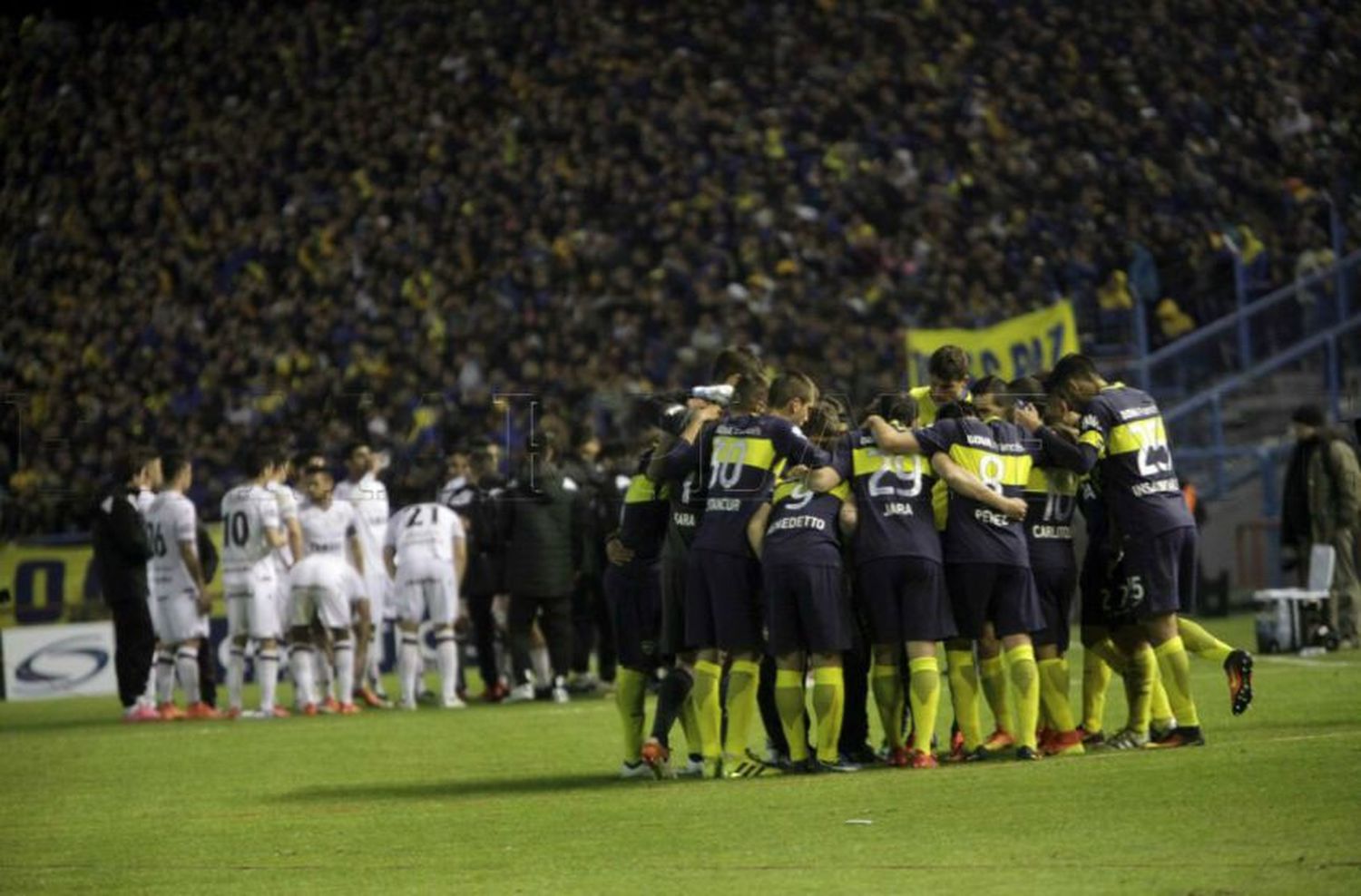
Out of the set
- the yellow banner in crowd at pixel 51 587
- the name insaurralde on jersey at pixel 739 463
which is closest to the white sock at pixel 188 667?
the yellow banner in crowd at pixel 51 587

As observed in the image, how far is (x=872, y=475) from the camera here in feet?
39.7

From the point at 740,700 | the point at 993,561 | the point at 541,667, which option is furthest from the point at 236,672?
the point at 993,561

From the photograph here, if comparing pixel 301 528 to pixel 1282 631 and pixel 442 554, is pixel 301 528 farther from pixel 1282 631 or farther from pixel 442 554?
pixel 1282 631

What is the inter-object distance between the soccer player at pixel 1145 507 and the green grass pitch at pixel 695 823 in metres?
0.55

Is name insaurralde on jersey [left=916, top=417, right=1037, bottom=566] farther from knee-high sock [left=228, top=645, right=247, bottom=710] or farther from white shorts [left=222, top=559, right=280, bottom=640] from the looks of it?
knee-high sock [left=228, top=645, right=247, bottom=710]

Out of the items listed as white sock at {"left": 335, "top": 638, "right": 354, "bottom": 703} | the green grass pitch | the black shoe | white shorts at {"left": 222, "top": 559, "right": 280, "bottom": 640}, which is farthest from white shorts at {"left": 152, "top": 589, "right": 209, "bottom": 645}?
the black shoe

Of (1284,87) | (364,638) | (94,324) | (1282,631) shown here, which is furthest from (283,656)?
(1284,87)

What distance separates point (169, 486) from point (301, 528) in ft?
4.00

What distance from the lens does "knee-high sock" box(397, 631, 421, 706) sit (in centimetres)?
2005

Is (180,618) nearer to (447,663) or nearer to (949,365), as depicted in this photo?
(447,663)

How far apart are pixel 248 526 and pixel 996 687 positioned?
910cm

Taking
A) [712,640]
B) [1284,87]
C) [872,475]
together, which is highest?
[1284,87]

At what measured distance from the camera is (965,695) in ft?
40.5

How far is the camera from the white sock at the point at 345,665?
1980 centimetres
